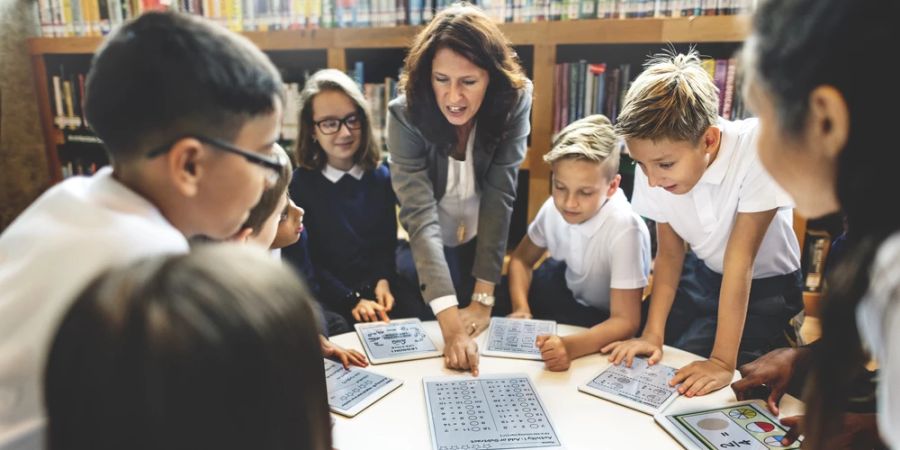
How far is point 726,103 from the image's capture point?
6.65ft

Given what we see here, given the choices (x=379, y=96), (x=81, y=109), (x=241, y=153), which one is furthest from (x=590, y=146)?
(x=81, y=109)

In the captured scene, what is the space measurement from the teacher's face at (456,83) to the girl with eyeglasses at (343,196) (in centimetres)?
40

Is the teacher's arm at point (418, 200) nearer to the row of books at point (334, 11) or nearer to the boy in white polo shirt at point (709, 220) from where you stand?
the boy in white polo shirt at point (709, 220)

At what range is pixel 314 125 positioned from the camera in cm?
188

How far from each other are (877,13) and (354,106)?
1.54m

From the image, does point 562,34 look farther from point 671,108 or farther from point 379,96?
point 671,108

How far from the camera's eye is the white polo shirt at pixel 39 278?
1.82ft

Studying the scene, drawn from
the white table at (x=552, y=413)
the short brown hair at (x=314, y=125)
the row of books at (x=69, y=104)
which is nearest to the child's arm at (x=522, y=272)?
the white table at (x=552, y=413)

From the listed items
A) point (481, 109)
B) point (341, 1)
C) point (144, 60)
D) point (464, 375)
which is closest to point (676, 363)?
point (464, 375)

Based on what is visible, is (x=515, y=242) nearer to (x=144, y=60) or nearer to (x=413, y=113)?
(x=413, y=113)

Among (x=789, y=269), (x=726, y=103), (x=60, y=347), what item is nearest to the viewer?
(x=60, y=347)

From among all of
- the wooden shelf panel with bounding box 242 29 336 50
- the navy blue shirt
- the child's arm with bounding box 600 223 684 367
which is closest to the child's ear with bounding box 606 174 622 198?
the child's arm with bounding box 600 223 684 367

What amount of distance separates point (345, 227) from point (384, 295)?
26 centimetres

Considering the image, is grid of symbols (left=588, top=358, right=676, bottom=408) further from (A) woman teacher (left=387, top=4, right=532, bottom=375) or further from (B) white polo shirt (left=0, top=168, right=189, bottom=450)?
(B) white polo shirt (left=0, top=168, right=189, bottom=450)
